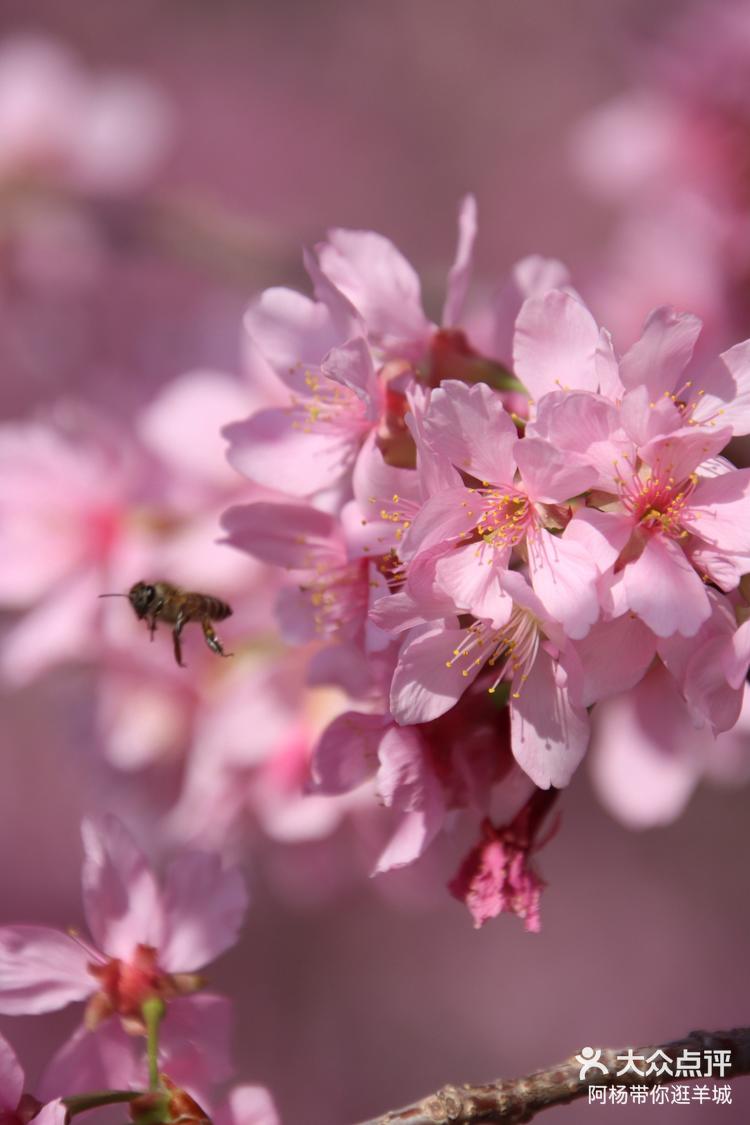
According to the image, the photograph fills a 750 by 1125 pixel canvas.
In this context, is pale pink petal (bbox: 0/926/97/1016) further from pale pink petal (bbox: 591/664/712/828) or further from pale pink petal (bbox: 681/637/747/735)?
pale pink petal (bbox: 591/664/712/828)

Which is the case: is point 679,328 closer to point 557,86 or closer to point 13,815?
point 13,815

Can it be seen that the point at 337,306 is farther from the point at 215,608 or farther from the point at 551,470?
the point at 215,608

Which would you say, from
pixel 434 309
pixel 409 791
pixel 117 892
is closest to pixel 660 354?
pixel 409 791

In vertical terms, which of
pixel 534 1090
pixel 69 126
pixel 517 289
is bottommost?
pixel 534 1090

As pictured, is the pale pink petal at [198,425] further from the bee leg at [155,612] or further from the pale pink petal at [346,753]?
the pale pink petal at [346,753]

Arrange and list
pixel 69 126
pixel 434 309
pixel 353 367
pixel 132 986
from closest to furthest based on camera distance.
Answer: pixel 353 367, pixel 132 986, pixel 434 309, pixel 69 126

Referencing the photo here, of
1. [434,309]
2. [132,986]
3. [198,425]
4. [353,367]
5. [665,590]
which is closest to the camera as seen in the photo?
[665,590]

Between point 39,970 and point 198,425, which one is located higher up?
point 198,425

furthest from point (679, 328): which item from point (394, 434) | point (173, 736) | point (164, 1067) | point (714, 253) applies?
point (714, 253)
